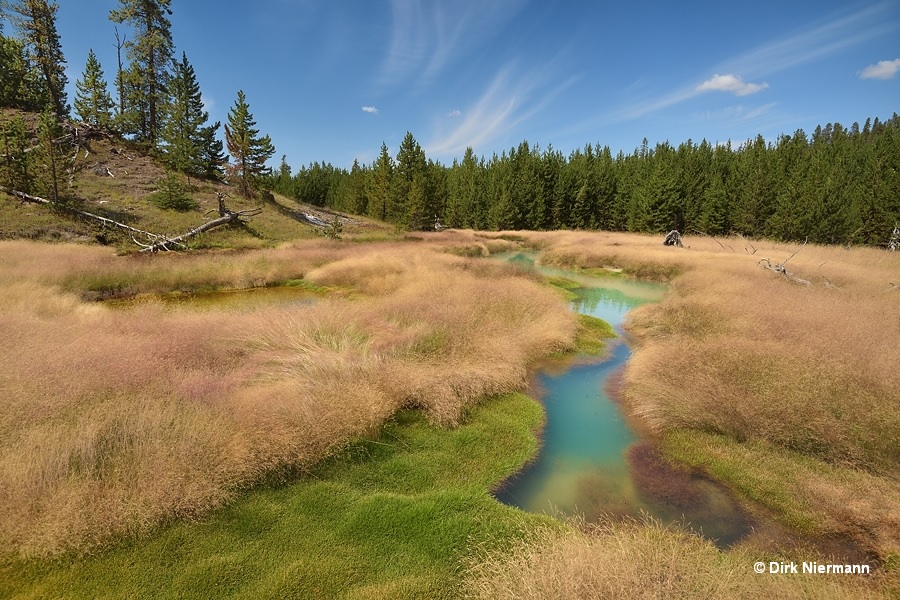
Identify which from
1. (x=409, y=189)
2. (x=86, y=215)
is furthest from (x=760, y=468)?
(x=409, y=189)

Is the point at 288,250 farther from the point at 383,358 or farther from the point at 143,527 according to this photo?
the point at 143,527

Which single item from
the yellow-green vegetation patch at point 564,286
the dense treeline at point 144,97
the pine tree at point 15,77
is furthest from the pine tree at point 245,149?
the yellow-green vegetation patch at point 564,286

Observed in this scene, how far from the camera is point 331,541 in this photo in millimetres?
4895

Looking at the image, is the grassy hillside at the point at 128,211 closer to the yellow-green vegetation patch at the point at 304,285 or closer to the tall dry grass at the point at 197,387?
the yellow-green vegetation patch at the point at 304,285

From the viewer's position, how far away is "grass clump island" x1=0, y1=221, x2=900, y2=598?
14.0ft

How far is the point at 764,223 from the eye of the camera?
4572 centimetres

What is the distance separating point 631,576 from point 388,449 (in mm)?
4526

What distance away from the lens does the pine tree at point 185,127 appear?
124 ft

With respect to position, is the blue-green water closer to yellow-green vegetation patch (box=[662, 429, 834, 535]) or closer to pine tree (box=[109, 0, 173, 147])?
yellow-green vegetation patch (box=[662, 429, 834, 535])

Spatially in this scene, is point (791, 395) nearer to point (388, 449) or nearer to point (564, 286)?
point (388, 449)

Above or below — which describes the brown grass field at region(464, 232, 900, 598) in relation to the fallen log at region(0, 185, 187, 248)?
below

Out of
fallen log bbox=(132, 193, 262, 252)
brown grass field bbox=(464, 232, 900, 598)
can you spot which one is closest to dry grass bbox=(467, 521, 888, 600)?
brown grass field bbox=(464, 232, 900, 598)

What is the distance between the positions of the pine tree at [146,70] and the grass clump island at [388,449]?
37416 mm

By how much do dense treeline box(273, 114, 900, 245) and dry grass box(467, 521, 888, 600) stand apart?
46084mm
